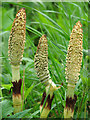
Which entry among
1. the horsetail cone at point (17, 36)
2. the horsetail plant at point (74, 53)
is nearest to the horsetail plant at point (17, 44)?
the horsetail cone at point (17, 36)

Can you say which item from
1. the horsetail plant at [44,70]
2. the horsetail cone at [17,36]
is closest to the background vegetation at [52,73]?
the horsetail plant at [44,70]

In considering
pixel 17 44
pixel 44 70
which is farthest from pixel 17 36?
pixel 44 70

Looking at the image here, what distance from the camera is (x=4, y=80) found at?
1105 millimetres

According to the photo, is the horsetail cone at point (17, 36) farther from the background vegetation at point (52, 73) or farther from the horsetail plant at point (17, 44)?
the background vegetation at point (52, 73)

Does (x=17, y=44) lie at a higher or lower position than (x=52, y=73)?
higher

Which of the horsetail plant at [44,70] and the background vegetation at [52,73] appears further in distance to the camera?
the background vegetation at [52,73]

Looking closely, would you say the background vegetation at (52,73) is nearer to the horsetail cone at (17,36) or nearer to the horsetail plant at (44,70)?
the horsetail plant at (44,70)

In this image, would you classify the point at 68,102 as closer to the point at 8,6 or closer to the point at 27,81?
the point at 27,81

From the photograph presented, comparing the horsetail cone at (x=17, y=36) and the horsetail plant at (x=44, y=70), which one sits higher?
the horsetail cone at (x=17, y=36)

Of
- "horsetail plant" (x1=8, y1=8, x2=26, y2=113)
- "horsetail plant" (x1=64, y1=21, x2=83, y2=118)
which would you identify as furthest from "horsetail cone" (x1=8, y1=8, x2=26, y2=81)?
"horsetail plant" (x1=64, y1=21, x2=83, y2=118)

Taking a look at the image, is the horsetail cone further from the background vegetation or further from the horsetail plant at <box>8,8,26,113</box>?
the background vegetation

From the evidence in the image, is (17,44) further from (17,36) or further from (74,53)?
(74,53)

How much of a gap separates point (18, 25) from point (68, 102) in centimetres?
29

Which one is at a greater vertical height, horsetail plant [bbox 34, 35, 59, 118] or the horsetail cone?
the horsetail cone
